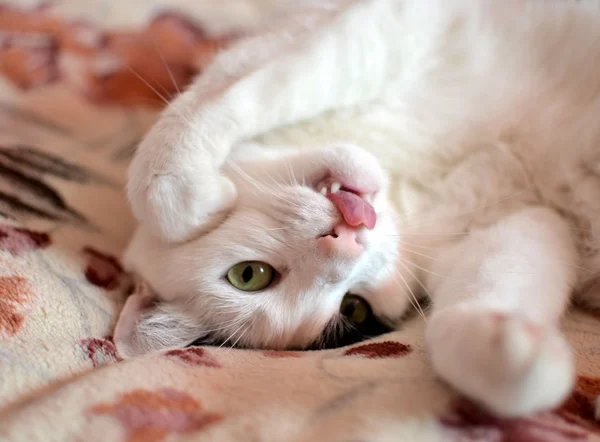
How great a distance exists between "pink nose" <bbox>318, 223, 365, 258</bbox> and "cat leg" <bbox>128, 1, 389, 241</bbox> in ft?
0.80

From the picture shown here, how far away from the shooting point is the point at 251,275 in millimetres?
1042

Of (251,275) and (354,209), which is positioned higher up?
(354,209)

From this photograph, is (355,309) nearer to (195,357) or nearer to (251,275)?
(251,275)

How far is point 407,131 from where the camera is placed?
48.4 inches

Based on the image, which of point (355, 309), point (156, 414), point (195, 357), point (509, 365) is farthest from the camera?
point (355, 309)

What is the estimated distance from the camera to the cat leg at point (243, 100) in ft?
3.34

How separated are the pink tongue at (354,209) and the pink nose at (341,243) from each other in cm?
2

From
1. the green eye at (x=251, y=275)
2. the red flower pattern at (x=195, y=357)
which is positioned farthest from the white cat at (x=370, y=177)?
the red flower pattern at (x=195, y=357)

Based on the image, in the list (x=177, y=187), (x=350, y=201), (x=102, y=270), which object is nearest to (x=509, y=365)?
(x=350, y=201)

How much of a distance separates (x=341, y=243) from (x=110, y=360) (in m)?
0.45

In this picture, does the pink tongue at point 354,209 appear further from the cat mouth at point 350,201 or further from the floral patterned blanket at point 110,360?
the floral patterned blanket at point 110,360

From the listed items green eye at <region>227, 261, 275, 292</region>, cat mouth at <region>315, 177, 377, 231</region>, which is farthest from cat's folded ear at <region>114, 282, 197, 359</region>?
cat mouth at <region>315, 177, 377, 231</region>

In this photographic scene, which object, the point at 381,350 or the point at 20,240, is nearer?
the point at 381,350

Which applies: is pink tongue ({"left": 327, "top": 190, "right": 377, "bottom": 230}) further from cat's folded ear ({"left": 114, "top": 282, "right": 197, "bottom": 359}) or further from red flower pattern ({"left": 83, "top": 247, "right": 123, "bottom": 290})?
red flower pattern ({"left": 83, "top": 247, "right": 123, "bottom": 290})
